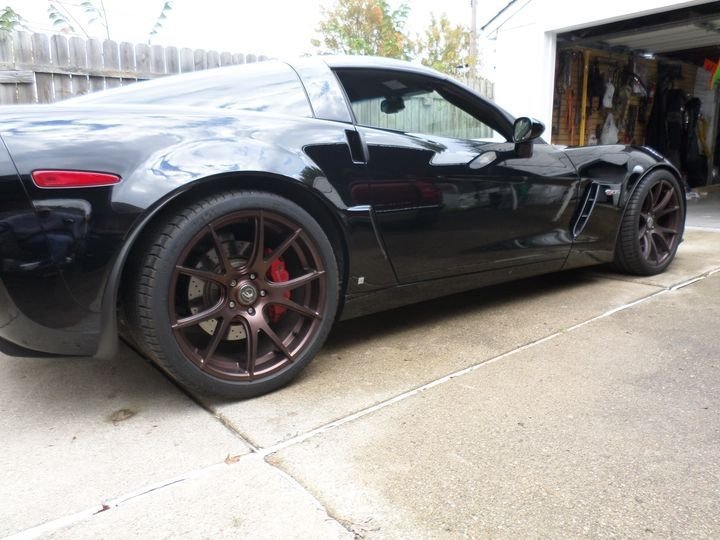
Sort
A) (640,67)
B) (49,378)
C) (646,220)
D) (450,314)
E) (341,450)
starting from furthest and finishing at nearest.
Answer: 1. (640,67)
2. (646,220)
3. (450,314)
4. (49,378)
5. (341,450)

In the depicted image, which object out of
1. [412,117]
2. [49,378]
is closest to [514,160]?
[412,117]

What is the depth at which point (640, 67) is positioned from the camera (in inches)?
405

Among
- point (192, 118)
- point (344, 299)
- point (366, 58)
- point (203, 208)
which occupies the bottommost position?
point (344, 299)

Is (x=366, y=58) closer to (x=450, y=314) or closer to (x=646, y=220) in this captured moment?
(x=450, y=314)

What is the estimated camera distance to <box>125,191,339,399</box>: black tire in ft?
6.39

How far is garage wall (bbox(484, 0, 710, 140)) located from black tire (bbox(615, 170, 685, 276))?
159 inches

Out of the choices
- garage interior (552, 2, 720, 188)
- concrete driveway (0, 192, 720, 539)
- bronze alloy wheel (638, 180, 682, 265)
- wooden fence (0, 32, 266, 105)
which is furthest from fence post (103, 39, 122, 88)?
garage interior (552, 2, 720, 188)

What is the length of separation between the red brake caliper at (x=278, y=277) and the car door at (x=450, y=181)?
0.47 meters

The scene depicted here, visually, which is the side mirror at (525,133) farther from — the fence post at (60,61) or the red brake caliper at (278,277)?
the fence post at (60,61)

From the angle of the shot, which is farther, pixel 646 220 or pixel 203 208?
pixel 646 220

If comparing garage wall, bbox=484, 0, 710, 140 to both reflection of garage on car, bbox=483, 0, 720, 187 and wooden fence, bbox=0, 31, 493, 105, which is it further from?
wooden fence, bbox=0, 31, 493, 105

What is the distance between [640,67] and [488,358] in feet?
32.2

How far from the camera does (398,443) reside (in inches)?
74.9

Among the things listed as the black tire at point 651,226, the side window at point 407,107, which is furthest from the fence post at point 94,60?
the black tire at point 651,226
